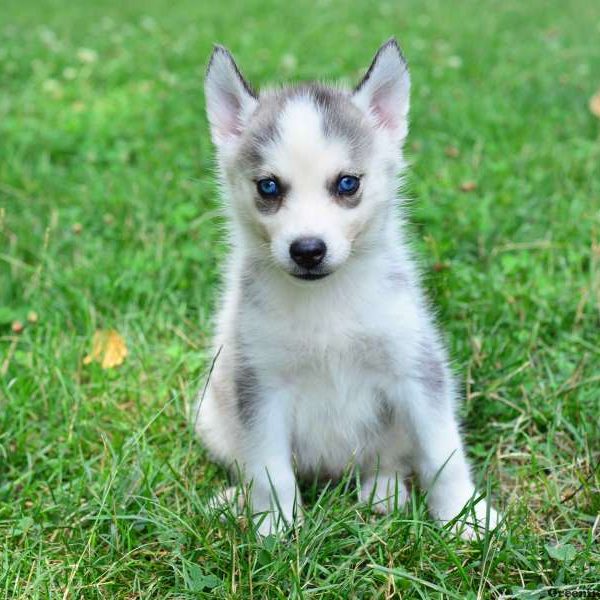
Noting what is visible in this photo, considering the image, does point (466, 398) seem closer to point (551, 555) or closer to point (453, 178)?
point (551, 555)

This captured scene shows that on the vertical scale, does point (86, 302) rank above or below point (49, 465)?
above

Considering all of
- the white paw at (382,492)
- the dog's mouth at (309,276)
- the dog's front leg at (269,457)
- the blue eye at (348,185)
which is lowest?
the white paw at (382,492)

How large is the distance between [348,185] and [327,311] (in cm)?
49

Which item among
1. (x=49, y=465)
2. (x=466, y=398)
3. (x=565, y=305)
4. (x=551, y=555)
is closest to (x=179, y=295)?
(x=49, y=465)

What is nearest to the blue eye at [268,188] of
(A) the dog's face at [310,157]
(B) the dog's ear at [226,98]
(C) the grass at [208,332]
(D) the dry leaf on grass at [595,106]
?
(A) the dog's face at [310,157]

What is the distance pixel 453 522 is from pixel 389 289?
0.92 meters

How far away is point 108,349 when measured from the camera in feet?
14.3

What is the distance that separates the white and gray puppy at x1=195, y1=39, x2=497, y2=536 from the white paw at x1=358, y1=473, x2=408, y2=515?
0.03 ft

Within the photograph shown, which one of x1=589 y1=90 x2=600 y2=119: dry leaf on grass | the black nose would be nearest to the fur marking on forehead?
the black nose

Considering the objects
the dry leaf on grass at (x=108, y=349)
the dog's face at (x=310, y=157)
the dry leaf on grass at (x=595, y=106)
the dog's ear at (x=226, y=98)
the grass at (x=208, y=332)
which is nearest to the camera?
the grass at (x=208, y=332)

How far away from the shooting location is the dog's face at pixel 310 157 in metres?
3.02

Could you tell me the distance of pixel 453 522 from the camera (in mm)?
2961

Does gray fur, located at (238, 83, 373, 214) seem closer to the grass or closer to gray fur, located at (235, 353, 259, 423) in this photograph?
gray fur, located at (235, 353, 259, 423)

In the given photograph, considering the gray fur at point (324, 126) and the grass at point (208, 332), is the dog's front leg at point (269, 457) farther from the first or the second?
the gray fur at point (324, 126)
